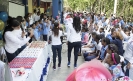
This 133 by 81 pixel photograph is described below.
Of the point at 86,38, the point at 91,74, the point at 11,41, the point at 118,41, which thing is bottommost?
the point at 86,38

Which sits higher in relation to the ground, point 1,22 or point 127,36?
point 1,22

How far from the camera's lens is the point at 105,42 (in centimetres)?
559

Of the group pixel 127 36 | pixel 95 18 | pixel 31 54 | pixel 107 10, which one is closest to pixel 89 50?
pixel 127 36

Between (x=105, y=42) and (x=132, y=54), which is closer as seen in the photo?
(x=132, y=54)

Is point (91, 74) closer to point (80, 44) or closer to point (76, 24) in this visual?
point (76, 24)

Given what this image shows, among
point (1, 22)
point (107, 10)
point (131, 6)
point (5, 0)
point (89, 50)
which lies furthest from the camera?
point (107, 10)

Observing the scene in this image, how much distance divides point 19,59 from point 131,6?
22619 mm

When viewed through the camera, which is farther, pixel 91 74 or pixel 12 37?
pixel 12 37

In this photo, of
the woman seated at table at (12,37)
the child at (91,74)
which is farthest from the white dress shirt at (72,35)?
the child at (91,74)

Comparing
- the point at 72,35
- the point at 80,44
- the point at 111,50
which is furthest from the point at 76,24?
the point at 111,50

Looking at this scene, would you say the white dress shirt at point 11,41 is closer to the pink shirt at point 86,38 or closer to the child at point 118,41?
the child at point 118,41

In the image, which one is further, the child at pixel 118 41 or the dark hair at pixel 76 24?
the dark hair at pixel 76 24

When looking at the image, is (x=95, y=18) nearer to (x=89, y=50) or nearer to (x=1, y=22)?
(x=89, y=50)

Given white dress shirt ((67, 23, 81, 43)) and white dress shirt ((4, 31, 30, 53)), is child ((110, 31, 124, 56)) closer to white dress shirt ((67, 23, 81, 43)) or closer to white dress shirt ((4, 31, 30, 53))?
white dress shirt ((67, 23, 81, 43))
